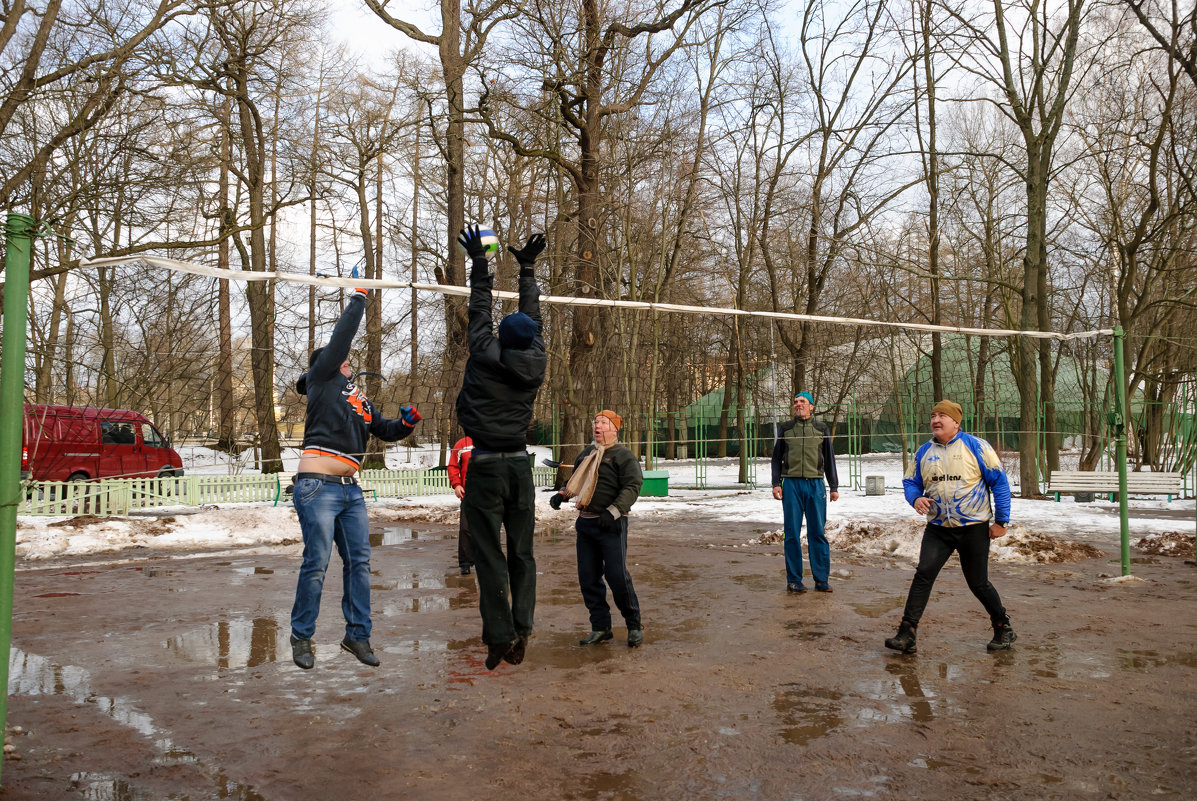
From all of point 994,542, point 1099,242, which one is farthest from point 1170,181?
point 994,542

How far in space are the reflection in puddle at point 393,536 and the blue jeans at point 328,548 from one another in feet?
26.6

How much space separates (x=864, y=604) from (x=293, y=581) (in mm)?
6290

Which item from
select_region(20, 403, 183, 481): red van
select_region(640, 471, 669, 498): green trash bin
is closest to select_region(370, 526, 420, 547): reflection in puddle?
select_region(20, 403, 183, 481): red van

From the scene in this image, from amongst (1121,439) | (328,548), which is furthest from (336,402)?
(1121,439)

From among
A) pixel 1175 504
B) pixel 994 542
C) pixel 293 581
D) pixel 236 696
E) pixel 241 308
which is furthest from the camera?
pixel 1175 504

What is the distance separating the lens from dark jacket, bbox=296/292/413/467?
5035 millimetres

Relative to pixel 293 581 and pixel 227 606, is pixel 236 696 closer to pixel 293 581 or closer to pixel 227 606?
pixel 227 606

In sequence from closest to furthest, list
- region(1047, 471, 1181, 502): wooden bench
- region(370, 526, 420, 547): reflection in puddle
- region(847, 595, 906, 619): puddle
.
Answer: region(847, 595, 906, 619): puddle
region(370, 526, 420, 547): reflection in puddle
region(1047, 471, 1181, 502): wooden bench

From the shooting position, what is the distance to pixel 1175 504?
58.6 ft

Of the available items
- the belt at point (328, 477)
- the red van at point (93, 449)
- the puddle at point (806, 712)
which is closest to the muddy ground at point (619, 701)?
the puddle at point (806, 712)

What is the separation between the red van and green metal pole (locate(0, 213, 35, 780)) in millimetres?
13077

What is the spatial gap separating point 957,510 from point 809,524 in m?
2.81

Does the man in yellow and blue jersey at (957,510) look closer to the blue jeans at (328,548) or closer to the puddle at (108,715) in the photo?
the blue jeans at (328,548)

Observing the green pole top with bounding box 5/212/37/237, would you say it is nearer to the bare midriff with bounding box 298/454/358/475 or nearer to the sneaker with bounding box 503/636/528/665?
the bare midriff with bounding box 298/454/358/475
